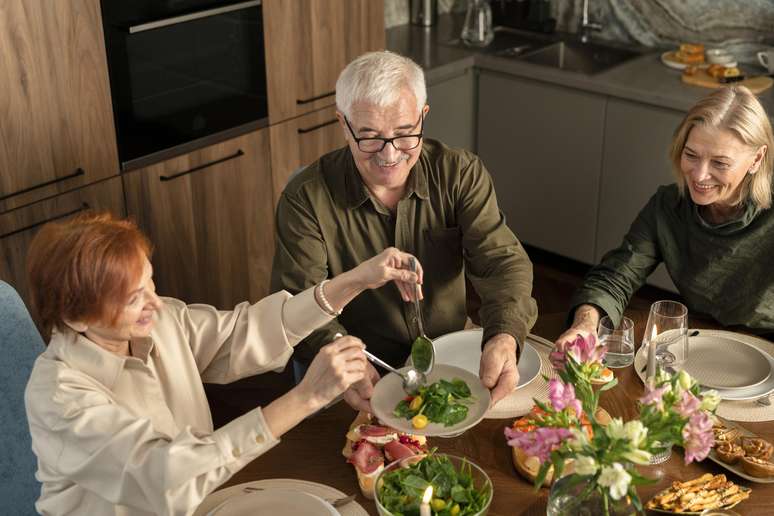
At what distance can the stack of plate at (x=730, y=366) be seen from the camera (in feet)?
5.98

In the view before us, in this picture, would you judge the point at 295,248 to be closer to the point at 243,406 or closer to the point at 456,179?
the point at 456,179

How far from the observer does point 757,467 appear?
61.9 inches

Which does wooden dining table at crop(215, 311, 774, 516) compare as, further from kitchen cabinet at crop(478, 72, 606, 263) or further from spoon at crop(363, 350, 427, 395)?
kitchen cabinet at crop(478, 72, 606, 263)

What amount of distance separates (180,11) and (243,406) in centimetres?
128

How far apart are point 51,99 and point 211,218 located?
0.68m

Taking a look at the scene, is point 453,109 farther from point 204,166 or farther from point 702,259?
point 702,259

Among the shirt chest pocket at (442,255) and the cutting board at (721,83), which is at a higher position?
the cutting board at (721,83)

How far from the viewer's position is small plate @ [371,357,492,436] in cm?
162

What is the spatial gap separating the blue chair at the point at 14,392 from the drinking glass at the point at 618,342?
3.67ft

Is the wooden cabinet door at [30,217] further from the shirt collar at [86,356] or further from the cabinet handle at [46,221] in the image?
the shirt collar at [86,356]

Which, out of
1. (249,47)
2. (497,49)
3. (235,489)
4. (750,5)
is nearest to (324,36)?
(249,47)

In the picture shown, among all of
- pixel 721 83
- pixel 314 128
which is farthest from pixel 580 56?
pixel 314 128

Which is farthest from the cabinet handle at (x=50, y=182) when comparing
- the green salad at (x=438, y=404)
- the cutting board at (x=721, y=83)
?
the cutting board at (x=721, y=83)

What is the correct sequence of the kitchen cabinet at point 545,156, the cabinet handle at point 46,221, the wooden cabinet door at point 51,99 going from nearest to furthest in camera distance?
the wooden cabinet door at point 51,99 < the cabinet handle at point 46,221 < the kitchen cabinet at point 545,156
